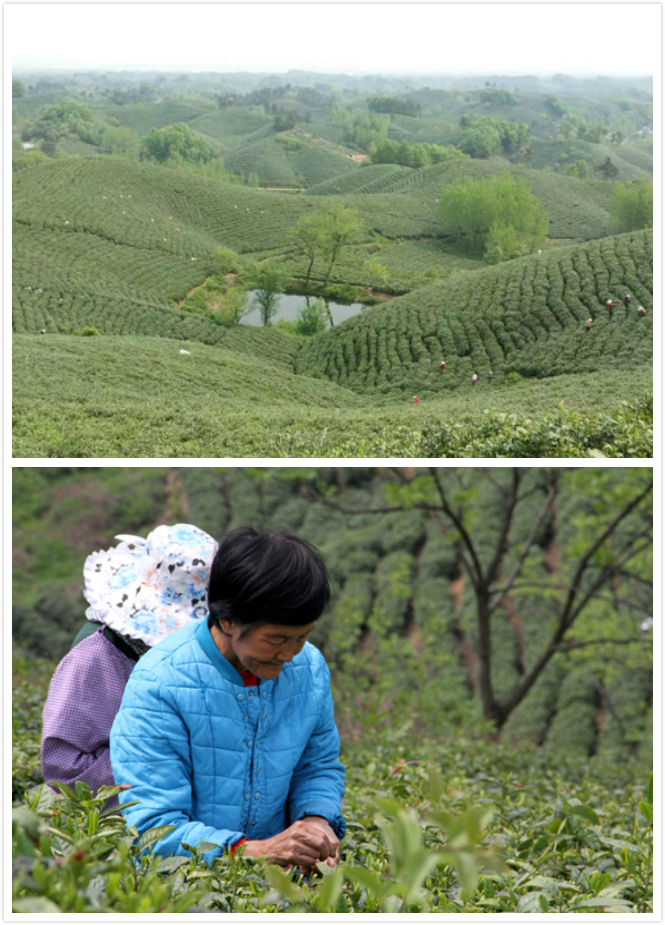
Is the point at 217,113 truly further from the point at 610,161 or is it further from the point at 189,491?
the point at 189,491

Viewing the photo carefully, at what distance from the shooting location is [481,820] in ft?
2.92

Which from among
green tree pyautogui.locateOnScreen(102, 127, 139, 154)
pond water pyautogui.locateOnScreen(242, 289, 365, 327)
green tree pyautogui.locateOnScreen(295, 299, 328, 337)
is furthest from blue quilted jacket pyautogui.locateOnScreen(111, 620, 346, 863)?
green tree pyautogui.locateOnScreen(102, 127, 139, 154)

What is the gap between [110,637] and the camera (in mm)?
2496

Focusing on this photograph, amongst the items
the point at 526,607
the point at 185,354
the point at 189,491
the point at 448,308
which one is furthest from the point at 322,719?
the point at 448,308

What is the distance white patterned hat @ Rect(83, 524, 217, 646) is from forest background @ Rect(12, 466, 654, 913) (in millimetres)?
691

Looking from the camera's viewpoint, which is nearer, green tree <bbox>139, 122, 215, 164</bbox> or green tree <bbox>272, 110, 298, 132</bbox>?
green tree <bbox>139, 122, 215, 164</bbox>

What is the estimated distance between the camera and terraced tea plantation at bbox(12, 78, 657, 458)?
1045 cm

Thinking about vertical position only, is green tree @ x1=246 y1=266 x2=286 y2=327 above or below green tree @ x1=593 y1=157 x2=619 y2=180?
below

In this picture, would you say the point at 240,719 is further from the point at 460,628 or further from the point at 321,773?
the point at 460,628

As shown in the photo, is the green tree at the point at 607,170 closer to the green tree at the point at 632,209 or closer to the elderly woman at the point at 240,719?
the green tree at the point at 632,209

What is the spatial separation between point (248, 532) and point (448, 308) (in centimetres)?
1864

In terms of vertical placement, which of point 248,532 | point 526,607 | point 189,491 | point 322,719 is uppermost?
point 248,532

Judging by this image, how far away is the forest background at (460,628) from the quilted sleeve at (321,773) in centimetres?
12

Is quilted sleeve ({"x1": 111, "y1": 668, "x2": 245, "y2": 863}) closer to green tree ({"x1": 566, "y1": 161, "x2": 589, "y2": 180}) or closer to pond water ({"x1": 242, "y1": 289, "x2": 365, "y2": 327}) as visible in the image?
pond water ({"x1": 242, "y1": 289, "x2": 365, "y2": 327})
